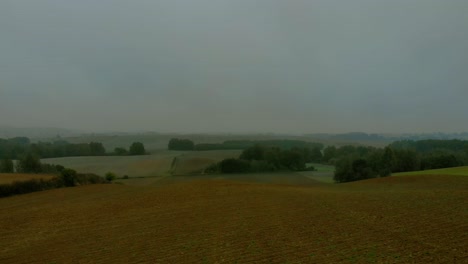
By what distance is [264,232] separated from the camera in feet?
47.8

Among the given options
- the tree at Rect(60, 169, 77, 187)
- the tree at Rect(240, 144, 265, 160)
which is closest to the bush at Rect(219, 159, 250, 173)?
the tree at Rect(240, 144, 265, 160)

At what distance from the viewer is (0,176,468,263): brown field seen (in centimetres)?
1116

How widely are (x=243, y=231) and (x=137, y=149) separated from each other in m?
68.7

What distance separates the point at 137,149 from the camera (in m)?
79.4

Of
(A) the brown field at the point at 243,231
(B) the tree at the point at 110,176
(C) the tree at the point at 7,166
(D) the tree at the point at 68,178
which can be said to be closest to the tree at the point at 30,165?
(C) the tree at the point at 7,166

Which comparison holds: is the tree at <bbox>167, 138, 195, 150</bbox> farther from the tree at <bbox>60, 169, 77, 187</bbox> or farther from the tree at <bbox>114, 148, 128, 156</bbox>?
the tree at <bbox>60, 169, 77, 187</bbox>

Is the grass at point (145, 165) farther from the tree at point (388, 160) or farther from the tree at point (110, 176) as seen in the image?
the tree at point (388, 160)

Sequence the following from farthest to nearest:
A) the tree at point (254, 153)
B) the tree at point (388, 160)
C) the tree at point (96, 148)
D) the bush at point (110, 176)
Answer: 1. the tree at point (96, 148)
2. the tree at point (254, 153)
3. the tree at point (388, 160)
4. the bush at point (110, 176)

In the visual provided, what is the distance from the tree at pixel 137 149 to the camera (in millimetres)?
78688

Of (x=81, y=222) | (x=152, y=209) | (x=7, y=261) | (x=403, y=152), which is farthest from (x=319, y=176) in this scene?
(x=7, y=261)

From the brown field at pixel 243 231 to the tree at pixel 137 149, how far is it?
5203 cm

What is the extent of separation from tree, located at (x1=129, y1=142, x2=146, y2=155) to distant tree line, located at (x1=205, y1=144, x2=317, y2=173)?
85.1ft

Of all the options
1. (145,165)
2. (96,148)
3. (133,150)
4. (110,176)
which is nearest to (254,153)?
(145,165)

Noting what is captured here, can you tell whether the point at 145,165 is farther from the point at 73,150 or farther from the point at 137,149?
the point at 73,150
